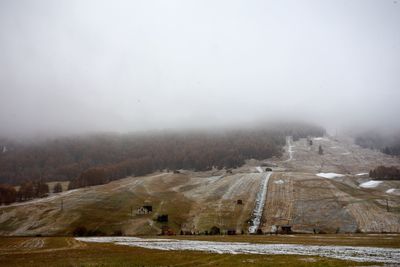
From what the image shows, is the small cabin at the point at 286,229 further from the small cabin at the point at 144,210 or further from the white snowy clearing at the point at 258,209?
the small cabin at the point at 144,210

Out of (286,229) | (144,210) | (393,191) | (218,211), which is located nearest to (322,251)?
(286,229)

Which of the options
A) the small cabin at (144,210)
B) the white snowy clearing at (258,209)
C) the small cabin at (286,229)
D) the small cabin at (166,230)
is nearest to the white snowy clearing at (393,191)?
the white snowy clearing at (258,209)

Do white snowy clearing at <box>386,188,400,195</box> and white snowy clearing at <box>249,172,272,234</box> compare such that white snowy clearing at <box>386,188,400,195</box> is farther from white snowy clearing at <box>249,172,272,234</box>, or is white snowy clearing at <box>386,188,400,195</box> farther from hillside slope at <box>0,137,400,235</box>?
white snowy clearing at <box>249,172,272,234</box>

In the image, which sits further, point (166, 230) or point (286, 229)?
point (166, 230)

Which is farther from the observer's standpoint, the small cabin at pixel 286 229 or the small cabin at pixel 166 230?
the small cabin at pixel 166 230

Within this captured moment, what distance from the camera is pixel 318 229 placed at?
406 feet

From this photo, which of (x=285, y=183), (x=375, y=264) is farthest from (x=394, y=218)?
(x=375, y=264)

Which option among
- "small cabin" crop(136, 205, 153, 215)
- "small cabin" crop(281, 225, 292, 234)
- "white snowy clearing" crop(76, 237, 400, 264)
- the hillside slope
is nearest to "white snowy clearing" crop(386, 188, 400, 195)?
the hillside slope

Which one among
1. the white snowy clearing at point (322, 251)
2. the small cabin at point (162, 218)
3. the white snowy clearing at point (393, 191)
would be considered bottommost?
the white snowy clearing at point (393, 191)

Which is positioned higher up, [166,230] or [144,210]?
[144,210]

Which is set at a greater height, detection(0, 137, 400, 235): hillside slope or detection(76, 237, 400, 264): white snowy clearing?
detection(76, 237, 400, 264): white snowy clearing

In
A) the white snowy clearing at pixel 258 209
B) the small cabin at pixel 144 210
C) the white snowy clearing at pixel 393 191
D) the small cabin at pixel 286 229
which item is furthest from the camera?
the white snowy clearing at pixel 393 191

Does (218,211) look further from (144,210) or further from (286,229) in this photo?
(286,229)

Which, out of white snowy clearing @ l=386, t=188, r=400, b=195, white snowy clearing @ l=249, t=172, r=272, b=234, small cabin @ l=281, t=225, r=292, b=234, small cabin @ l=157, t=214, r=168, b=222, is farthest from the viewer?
white snowy clearing @ l=386, t=188, r=400, b=195
